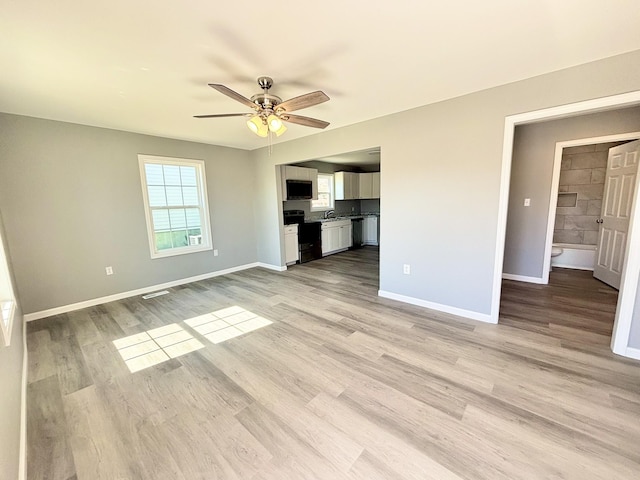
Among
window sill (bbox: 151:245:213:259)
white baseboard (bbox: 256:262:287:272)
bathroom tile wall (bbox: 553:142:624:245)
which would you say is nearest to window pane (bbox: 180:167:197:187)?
window sill (bbox: 151:245:213:259)

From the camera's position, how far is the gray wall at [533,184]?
354cm

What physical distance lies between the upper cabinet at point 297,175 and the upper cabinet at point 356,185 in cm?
115

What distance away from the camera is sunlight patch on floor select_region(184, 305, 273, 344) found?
2.74 meters

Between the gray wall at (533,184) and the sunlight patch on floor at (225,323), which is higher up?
the gray wall at (533,184)

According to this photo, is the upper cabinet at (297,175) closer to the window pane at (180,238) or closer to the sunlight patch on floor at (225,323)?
the window pane at (180,238)

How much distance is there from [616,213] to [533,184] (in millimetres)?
1147

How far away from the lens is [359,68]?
2117mm

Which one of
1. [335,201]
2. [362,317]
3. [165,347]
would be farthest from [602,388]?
[335,201]

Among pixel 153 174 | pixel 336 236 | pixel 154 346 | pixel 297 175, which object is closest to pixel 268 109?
pixel 154 346

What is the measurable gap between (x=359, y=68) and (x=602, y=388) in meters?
2.99

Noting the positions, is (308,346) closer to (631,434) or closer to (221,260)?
(631,434)

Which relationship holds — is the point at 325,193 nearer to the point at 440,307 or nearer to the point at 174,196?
the point at 174,196

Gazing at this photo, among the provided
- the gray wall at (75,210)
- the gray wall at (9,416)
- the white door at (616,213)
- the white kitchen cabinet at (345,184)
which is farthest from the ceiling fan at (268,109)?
the white kitchen cabinet at (345,184)

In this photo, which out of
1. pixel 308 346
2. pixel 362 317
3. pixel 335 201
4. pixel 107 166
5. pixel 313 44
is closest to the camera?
pixel 313 44
